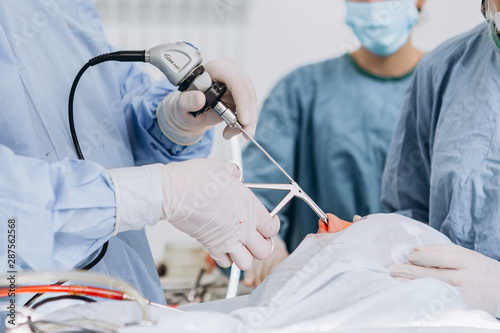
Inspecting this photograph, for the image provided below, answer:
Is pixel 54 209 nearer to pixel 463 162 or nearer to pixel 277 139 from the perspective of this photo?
pixel 463 162

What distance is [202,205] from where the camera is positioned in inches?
34.5

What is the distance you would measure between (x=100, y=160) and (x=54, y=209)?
347 mm

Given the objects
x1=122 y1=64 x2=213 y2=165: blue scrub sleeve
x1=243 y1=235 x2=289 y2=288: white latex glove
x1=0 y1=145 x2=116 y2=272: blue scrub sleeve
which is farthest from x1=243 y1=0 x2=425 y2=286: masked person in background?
x1=0 y1=145 x2=116 y2=272: blue scrub sleeve

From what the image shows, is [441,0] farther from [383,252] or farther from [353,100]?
[383,252]

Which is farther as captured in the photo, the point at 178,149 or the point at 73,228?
the point at 178,149

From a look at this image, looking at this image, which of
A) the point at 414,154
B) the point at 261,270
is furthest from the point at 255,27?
the point at 414,154

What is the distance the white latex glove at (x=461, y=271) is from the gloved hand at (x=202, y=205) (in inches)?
10.0

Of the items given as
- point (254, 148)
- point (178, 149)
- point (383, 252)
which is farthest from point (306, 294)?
point (254, 148)

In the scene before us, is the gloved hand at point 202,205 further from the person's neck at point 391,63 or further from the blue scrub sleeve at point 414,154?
the person's neck at point 391,63

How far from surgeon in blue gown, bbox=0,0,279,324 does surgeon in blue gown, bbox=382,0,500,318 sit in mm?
328

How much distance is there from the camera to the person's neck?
2.13 m

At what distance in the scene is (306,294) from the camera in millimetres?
786

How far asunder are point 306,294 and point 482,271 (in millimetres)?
328

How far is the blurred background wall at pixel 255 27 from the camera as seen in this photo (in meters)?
2.78
